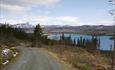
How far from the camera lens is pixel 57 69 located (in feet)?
95.0

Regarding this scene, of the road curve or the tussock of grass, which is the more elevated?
the road curve

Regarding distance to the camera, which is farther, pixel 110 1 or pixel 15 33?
pixel 15 33

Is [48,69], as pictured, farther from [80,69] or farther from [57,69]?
[80,69]

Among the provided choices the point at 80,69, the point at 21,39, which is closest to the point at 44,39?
the point at 21,39

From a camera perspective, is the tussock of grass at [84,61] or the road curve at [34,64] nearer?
the road curve at [34,64]

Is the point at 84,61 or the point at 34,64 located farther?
the point at 84,61

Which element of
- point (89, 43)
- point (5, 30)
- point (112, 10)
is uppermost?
point (112, 10)

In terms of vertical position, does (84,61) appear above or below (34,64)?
below

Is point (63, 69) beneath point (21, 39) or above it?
above

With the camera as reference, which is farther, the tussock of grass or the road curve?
the tussock of grass

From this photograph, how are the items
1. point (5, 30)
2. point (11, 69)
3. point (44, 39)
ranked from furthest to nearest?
point (44, 39), point (5, 30), point (11, 69)

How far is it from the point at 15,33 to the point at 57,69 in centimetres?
14871

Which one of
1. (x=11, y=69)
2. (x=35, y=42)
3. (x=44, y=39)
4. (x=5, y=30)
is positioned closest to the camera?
(x=11, y=69)

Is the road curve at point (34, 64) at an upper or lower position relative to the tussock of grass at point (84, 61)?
upper
